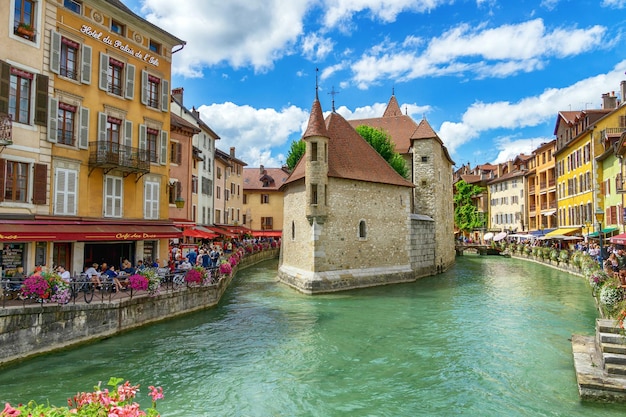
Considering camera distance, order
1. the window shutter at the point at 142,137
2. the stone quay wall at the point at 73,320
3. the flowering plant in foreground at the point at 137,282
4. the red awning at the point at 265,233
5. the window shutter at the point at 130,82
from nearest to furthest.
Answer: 1. the stone quay wall at the point at 73,320
2. the flowering plant in foreground at the point at 137,282
3. the window shutter at the point at 130,82
4. the window shutter at the point at 142,137
5. the red awning at the point at 265,233

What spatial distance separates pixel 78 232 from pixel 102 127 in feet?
14.5

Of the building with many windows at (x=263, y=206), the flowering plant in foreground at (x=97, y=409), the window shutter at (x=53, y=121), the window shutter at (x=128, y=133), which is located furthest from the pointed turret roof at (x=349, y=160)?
the building with many windows at (x=263, y=206)

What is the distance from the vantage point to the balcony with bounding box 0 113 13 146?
12.4m

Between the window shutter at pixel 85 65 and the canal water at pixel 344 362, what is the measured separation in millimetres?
9088

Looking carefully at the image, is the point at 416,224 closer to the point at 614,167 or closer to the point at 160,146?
the point at 614,167

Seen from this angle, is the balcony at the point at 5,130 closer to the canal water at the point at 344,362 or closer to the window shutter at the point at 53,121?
the window shutter at the point at 53,121

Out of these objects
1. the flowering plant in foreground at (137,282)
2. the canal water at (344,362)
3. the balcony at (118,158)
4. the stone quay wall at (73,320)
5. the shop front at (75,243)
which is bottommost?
the canal water at (344,362)

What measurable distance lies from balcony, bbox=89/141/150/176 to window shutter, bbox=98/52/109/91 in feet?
7.16

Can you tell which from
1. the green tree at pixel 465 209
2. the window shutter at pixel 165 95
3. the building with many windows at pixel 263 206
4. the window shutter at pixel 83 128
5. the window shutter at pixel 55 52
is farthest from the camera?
the green tree at pixel 465 209

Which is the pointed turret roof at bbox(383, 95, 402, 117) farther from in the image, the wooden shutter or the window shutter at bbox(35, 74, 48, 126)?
the window shutter at bbox(35, 74, 48, 126)

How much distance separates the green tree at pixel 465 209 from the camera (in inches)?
2408

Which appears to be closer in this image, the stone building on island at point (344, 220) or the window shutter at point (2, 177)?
the window shutter at point (2, 177)

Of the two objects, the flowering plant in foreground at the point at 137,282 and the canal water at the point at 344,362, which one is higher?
the flowering plant in foreground at the point at 137,282

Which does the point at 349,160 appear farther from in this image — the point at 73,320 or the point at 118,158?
the point at 73,320
